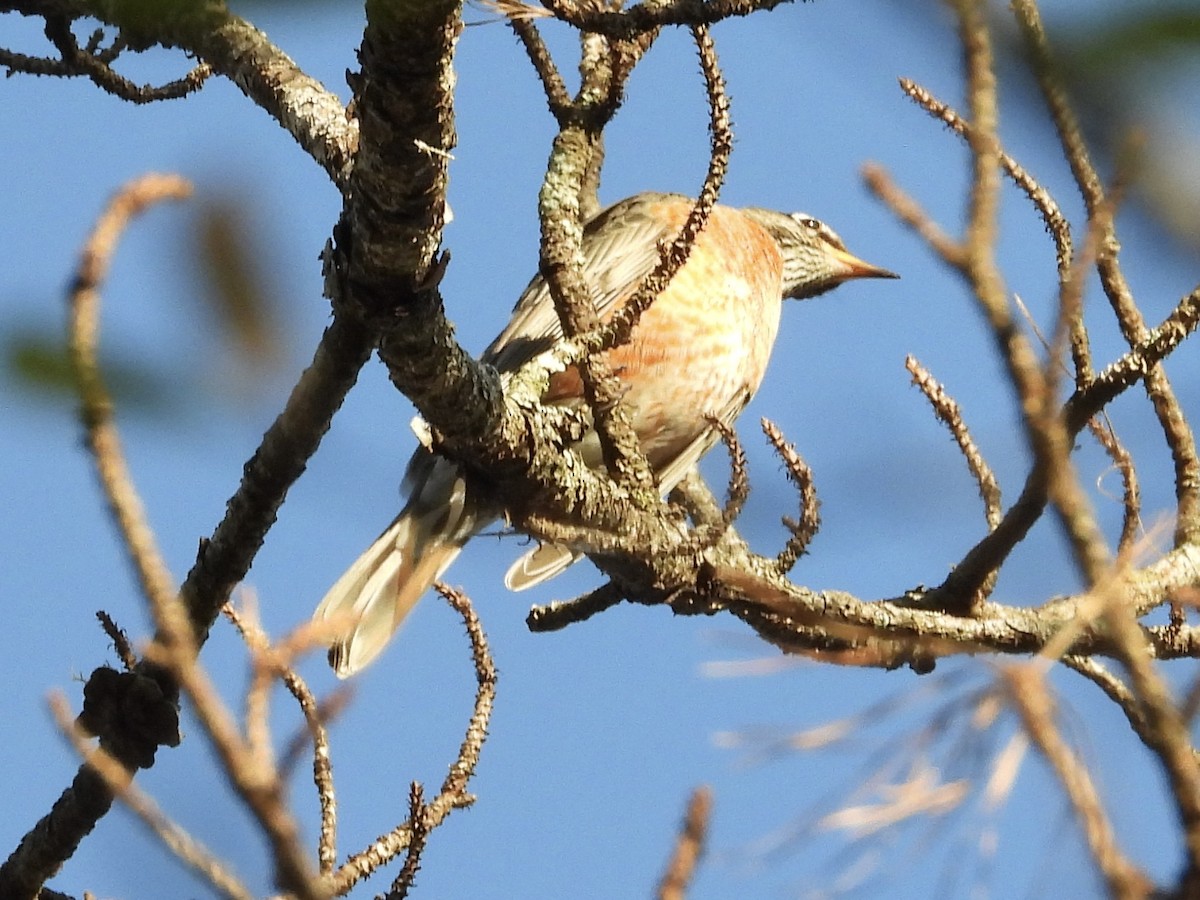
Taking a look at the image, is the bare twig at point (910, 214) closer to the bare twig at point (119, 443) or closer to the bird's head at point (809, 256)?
the bare twig at point (119, 443)

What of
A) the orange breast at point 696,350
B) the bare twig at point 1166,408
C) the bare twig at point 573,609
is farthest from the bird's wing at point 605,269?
the bare twig at point 1166,408

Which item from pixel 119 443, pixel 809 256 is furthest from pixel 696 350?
pixel 119 443

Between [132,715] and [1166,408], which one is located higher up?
[1166,408]

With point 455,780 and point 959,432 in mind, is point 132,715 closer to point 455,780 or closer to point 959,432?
point 455,780

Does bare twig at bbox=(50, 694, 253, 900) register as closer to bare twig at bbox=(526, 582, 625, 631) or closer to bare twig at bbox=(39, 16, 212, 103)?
bare twig at bbox=(526, 582, 625, 631)

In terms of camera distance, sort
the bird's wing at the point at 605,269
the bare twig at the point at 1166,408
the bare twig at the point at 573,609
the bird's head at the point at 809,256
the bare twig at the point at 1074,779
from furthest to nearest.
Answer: the bird's head at the point at 809,256, the bird's wing at the point at 605,269, the bare twig at the point at 573,609, the bare twig at the point at 1166,408, the bare twig at the point at 1074,779

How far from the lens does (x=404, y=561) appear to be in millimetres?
4637

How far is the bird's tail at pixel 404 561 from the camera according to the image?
14.7ft

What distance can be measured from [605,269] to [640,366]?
1.71 ft

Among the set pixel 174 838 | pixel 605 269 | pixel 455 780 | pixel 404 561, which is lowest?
pixel 174 838

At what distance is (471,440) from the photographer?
3.08 m

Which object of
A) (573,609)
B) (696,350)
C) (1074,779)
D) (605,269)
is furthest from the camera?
(605,269)

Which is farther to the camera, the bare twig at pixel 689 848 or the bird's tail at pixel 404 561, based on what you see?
the bird's tail at pixel 404 561

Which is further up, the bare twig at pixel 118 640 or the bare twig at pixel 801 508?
the bare twig at pixel 801 508
